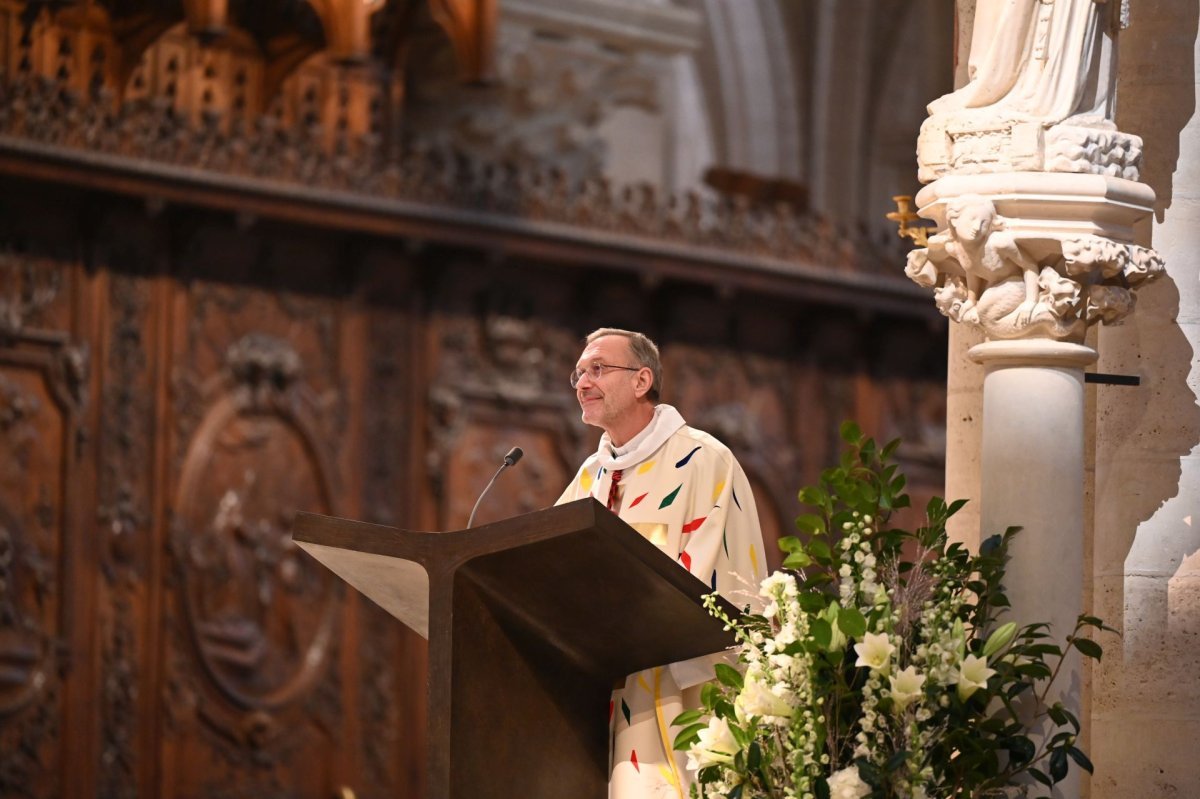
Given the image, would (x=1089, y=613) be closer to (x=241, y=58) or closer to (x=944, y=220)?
(x=944, y=220)

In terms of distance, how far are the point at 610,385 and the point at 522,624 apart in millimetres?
642

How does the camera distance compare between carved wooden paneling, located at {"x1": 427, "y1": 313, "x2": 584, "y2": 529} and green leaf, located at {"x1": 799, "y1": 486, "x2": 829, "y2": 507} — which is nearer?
green leaf, located at {"x1": 799, "y1": 486, "x2": 829, "y2": 507}

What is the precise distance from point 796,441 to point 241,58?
3218mm

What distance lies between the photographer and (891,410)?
11.7 metres

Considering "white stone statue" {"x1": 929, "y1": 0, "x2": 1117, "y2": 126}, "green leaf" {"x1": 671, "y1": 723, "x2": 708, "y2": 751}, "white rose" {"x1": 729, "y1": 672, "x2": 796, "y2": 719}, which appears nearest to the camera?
"white rose" {"x1": 729, "y1": 672, "x2": 796, "y2": 719}

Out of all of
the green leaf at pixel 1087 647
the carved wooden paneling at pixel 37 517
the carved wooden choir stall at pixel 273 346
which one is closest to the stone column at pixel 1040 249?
the green leaf at pixel 1087 647

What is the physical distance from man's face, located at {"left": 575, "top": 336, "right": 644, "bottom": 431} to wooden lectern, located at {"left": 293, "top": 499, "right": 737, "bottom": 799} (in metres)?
0.59

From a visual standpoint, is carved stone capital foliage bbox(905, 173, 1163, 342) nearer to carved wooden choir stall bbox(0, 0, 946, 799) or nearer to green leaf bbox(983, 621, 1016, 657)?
green leaf bbox(983, 621, 1016, 657)

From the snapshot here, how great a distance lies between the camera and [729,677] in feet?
14.9

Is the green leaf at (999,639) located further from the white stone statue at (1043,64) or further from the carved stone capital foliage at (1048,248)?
the white stone statue at (1043,64)

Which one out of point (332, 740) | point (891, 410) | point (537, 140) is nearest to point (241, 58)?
point (537, 140)

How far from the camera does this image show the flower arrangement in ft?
14.1

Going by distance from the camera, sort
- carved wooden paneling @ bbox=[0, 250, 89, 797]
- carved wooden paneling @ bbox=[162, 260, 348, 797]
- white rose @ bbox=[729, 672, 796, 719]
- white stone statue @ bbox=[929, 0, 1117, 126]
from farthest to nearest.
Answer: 1. carved wooden paneling @ bbox=[162, 260, 348, 797]
2. carved wooden paneling @ bbox=[0, 250, 89, 797]
3. white stone statue @ bbox=[929, 0, 1117, 126]
4. white rose @ bbox=[729, 672, 796, 719]

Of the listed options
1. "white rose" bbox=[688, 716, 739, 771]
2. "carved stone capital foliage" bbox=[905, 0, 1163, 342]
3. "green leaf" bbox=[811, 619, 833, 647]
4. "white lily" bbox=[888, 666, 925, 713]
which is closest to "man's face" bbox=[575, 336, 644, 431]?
"carved stone capital foliage" bbox=[905, 0, 1163, 342]
